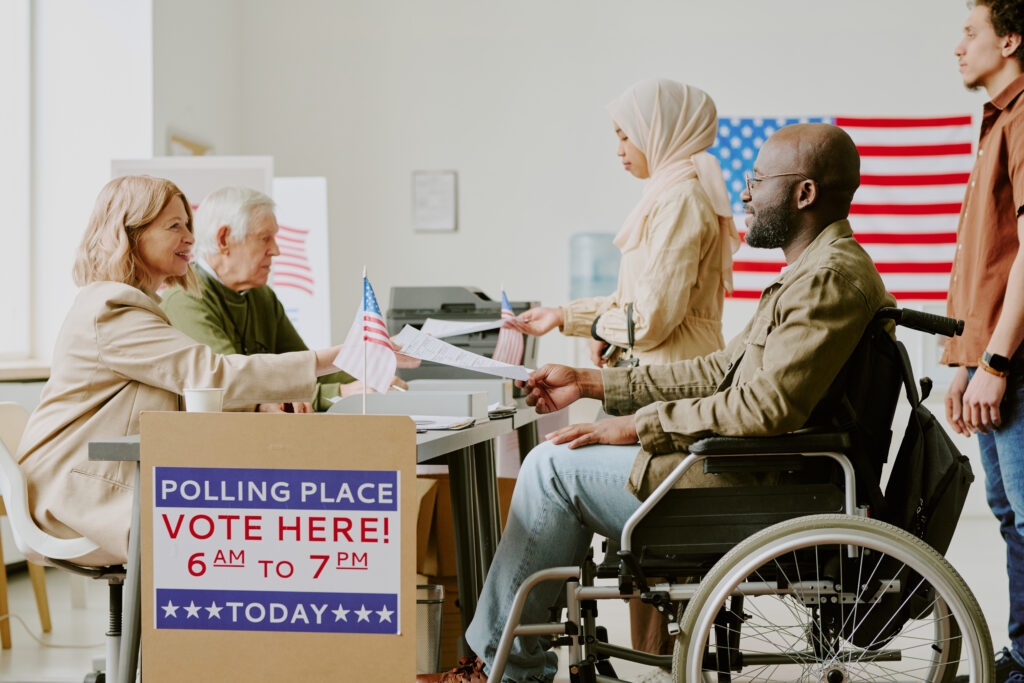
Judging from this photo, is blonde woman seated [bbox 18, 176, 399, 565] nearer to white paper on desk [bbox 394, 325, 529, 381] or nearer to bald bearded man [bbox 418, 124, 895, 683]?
white paper on desk [bbox 394, 325, 529, 381]

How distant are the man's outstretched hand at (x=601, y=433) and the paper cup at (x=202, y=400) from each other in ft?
1.89

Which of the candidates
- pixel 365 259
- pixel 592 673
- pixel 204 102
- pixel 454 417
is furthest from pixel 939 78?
pixel 592 673

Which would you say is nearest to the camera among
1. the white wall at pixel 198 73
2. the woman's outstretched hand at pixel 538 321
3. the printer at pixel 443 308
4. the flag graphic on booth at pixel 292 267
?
the woman's outstretched hand at pixel 538 321

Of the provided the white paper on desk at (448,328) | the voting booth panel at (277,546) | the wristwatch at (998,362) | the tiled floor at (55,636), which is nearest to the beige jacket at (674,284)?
the white paper on desk at (448,328)

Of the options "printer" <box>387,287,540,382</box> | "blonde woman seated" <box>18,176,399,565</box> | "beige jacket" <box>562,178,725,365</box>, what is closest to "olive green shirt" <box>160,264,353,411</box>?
"printer" <box>387,287,540,382</box>

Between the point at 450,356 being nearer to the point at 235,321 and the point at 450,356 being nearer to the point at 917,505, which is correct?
the point at 917,505

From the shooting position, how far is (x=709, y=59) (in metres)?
5.00

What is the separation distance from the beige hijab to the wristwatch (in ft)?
2.45

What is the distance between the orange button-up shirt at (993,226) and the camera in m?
1.90

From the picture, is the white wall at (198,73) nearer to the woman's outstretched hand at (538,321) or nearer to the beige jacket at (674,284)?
the woman's outstretched hand at (538,321)

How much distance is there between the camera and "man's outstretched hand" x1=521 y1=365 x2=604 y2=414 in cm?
195

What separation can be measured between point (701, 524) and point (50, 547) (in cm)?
117

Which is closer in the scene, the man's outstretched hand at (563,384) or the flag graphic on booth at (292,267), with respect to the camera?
the man's outstretched hand at (563,384)

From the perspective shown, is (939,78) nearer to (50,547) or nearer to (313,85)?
(313,85)
